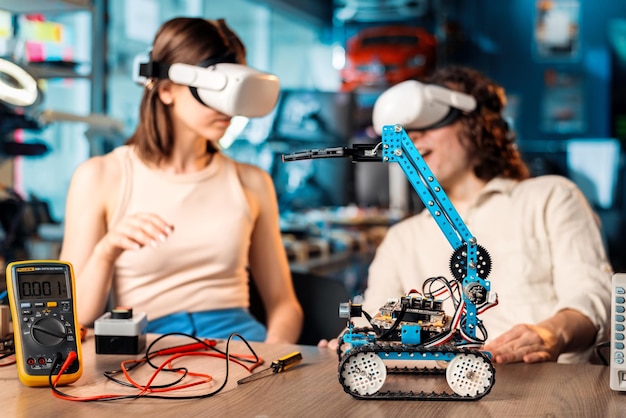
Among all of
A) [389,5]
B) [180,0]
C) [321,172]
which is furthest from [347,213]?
[389,5]

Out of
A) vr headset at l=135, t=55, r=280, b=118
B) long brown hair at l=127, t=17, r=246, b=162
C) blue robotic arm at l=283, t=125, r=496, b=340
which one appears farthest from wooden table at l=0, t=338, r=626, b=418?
long brown hair at l=127, t=17, r=246, b=162

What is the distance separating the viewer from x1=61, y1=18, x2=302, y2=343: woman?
2.05 metres

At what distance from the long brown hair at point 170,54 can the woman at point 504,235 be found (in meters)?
0.47

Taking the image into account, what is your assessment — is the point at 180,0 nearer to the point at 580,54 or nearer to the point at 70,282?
the point at 580,54

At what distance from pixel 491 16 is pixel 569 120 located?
4.76 ft

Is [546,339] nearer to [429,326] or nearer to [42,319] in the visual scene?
[429,326]

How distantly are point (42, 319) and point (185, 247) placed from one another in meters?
0.74

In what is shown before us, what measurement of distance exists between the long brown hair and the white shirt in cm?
65

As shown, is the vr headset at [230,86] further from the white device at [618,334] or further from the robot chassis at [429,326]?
the white device at [618,334]

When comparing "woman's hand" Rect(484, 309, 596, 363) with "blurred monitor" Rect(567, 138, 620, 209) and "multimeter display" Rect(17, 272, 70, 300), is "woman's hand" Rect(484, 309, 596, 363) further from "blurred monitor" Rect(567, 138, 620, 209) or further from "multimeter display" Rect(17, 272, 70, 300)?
"blurred monitor" Rect(567, 138, 620, 209)

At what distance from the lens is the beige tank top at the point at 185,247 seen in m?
2.08

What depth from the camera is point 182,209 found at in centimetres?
213

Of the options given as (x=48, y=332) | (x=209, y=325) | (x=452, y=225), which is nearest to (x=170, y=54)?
(x=209, y=325)

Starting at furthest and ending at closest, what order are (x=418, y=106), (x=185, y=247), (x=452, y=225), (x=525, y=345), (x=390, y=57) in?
1. (x=390, y=57)
2. (x=185, y=247)
3. (x=418, y=106)
4. (x=525, y=345)
5. (x=452, y=225)
